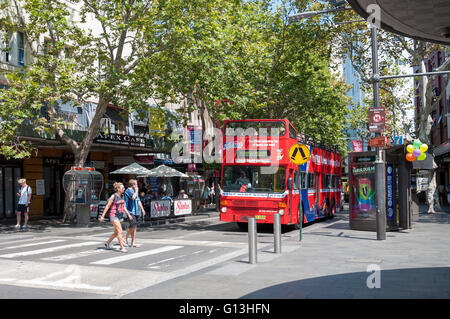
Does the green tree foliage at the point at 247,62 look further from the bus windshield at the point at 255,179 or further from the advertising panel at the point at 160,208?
the advertising panel at the point at 160,208

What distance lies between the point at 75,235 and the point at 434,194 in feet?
68.5

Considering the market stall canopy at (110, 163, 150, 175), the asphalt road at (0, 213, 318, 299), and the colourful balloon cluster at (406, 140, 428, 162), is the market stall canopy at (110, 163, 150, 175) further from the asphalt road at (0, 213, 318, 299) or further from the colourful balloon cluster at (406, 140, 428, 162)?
the colourful balloon cluster at (406, 140, 428, 162)

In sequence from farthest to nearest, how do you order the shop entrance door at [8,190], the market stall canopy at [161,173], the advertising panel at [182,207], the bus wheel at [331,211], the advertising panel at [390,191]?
the market stall canopy at [161,173]
the bus wheel at [331,211]
the shop entrance door at [8,190]
the advertising panel at [182,207]
the advertising panel at [390,191]

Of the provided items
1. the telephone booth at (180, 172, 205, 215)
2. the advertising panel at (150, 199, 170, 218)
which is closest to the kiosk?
the advertising panel at (150, 199, 170, 218)

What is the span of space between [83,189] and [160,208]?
350 cm

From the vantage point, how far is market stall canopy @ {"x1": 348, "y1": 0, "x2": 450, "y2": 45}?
531 centimetres

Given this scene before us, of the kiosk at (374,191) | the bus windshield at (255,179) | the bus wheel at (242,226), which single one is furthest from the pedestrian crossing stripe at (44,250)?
the kiosk at (374,191)

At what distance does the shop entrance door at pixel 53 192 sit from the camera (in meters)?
26.5

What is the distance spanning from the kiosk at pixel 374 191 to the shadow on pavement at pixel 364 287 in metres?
8.74

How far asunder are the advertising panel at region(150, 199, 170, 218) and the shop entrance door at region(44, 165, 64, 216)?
7710 millimetres

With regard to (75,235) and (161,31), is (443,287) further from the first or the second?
(161,31)

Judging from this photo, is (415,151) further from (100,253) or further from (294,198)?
(100,253)

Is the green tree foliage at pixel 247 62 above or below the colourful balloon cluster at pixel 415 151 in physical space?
above
